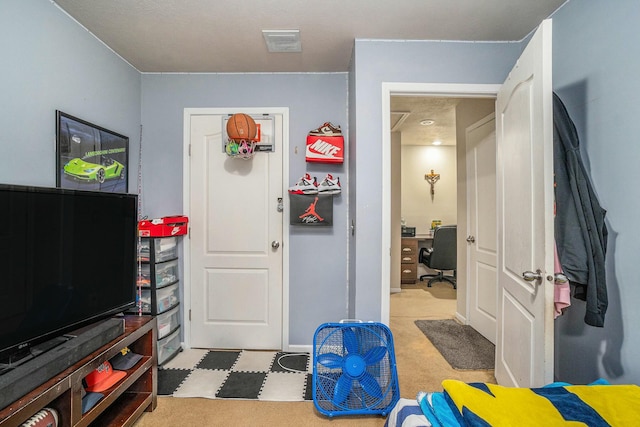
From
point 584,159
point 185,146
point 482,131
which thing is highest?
point 482,131

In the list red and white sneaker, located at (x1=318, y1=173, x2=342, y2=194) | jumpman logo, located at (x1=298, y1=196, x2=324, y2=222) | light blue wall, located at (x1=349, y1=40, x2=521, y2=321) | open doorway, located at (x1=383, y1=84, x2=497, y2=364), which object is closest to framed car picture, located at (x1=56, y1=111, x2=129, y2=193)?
jumpman logo, located at (x1=298, y1=196, x2=324, y2=222)

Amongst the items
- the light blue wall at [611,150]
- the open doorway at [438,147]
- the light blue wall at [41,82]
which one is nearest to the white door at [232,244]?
the light blue wall at [41,82]

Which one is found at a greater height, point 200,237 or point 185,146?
point 185,146

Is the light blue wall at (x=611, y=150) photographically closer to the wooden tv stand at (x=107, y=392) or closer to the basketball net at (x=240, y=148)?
the basketball net at (x=240, y=148)

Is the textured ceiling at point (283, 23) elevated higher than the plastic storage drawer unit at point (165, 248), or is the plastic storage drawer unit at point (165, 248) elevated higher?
the textured ceiling at point (283, 23)

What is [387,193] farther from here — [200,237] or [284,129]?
[200,237]

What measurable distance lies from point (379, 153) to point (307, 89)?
39.5 inches

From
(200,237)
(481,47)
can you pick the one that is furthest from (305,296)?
(481,47)

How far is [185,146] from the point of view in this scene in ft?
8.55

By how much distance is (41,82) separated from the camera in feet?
5.39

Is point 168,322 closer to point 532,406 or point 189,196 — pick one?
point 189,196

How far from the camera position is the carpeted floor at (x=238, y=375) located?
1999mm

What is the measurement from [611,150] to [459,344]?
2.01 metres

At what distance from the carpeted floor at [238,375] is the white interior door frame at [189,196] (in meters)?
0.21
